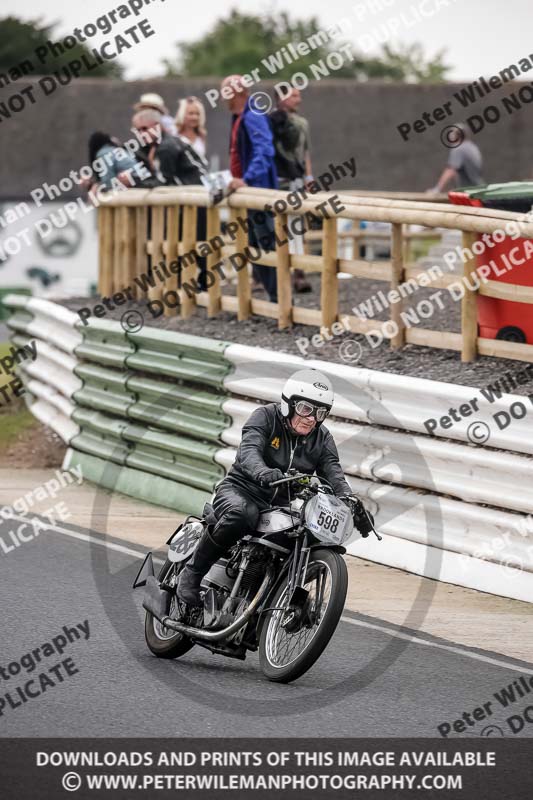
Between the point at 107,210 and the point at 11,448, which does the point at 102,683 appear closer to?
the point at 11,448

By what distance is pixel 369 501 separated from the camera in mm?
10594

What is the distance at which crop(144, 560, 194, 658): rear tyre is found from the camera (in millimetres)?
7805

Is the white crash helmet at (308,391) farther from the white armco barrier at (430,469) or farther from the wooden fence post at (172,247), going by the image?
the wooden fence post at (172,247)

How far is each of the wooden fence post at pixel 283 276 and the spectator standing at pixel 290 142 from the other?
1.93m

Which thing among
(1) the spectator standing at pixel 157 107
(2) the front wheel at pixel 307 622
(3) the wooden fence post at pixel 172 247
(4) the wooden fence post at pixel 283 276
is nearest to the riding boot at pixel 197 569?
(2) the front wheel at pixel 307 622

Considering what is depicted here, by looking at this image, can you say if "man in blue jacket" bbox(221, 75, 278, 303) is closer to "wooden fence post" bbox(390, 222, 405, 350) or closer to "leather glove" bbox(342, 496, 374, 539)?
"wooden fence post" bbox(390, 222, 405, 350)

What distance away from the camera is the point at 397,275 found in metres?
11.5

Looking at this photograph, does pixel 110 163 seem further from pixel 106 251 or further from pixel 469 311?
pixel 469 311

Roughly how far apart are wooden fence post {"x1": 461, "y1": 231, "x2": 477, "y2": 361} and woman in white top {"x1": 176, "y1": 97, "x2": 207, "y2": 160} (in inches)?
184

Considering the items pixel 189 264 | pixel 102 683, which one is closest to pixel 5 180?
pixel 189 264

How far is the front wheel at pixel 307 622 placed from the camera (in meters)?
6.97

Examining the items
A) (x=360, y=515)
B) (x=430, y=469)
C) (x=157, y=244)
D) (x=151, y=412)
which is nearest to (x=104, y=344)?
(x=151, y=412)

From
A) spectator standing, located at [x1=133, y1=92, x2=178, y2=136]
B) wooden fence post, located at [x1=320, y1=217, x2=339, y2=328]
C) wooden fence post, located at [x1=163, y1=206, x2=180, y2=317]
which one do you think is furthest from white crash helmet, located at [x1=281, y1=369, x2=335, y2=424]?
spectator standing, located at [x1=133, y1=92, x2=178, y2=136]

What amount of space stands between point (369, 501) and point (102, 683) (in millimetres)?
3772
